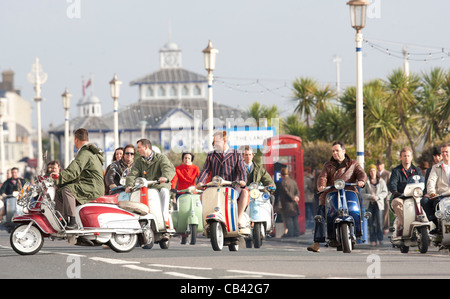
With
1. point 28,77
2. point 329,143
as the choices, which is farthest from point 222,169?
point 28,77

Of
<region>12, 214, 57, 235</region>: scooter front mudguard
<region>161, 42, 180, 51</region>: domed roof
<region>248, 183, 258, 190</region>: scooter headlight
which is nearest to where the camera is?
<region>12, 214, 57, 235</region>: scooter front mudguard

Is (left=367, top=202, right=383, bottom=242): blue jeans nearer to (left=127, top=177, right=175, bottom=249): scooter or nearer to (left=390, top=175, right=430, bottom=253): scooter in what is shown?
(left=390, top=175, right=430, bottom=253): scooter

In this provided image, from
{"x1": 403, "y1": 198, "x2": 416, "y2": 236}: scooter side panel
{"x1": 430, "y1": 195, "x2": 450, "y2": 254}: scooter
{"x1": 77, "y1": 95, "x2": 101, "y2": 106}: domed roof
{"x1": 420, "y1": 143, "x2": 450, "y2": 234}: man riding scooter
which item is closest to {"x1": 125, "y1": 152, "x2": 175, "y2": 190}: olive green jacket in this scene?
{"x1": 403, "y1": 198, "x2": 416, "y2": 236}: scooter side panel

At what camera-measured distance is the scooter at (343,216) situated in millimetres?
14812

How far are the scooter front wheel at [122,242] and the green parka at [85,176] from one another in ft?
2.23

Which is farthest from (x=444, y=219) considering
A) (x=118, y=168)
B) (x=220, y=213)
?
(x=118, y=168)

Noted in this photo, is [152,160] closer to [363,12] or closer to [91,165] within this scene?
[91,165]

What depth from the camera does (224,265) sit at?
13094mm

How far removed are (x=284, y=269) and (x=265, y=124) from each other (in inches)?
1479

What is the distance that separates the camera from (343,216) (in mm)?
14742

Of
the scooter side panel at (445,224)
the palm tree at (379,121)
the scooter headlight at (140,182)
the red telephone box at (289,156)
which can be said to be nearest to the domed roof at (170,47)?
the palm tree at (379,121)

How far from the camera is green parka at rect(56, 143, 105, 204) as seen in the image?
1499 centimetres

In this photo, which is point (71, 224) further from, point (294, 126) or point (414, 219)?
point (294, 126)

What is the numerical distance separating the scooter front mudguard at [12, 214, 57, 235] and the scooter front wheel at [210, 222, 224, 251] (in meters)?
2.43
